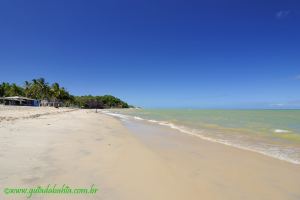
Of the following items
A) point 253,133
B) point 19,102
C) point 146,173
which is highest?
point 19,102

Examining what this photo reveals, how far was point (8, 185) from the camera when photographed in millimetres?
3348

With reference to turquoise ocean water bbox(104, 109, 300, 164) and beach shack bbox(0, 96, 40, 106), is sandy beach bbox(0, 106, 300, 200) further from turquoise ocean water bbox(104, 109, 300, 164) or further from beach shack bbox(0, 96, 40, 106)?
beach shack bbox(0, 96, 40, 106)

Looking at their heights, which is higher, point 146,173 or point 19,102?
point 19,102

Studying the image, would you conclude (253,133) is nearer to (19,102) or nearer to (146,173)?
(146,173)

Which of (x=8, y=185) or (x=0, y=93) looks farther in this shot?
(x=0, y=93)

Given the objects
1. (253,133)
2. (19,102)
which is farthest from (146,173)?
(19,102)

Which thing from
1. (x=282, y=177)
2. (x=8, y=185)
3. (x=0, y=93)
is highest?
(x=0, y=93)

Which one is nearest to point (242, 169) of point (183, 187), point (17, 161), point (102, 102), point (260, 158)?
point (260, 158)

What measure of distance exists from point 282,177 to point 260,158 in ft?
5.80

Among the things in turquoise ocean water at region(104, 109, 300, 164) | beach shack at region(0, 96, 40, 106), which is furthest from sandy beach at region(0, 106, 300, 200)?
beach shack at region(0, 96, 40, 106)

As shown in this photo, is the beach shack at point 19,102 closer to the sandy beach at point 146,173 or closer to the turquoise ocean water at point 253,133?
the turquoise ocean water at point 253,133

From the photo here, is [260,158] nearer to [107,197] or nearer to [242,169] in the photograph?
[242,169]

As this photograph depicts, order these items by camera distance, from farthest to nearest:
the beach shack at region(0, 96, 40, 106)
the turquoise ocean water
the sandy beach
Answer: the beach shack at region(0, 96, 40, 106)
the turquoise ocean water
the sandy beach

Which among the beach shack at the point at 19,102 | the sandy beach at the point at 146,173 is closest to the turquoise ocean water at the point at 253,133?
the sandy beach at the point at 146,173
